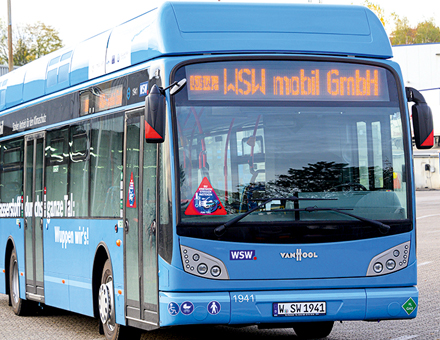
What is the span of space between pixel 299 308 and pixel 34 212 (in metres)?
5.37

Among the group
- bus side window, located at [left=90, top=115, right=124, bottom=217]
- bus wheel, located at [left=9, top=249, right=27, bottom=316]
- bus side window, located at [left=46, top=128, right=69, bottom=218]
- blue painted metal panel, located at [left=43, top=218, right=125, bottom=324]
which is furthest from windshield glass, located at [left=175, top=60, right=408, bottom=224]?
bus wheel, located at [left=9, top=249, right=27, bottom=316]

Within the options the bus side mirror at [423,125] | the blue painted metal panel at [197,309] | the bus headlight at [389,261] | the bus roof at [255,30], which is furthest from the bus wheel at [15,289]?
the bus side mirror at [423,125]

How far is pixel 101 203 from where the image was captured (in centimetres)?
884

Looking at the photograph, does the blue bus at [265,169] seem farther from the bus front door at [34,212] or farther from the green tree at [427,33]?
the green tree at [427,33]

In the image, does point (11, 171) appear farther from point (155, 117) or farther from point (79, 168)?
point (155, 117)

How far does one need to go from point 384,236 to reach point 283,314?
1146 millimetres

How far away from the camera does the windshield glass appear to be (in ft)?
23.3

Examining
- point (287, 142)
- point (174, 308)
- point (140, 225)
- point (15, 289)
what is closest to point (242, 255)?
point (174, 308)

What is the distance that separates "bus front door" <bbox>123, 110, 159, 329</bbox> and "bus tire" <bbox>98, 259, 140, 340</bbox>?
45 cm

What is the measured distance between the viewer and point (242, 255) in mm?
7066

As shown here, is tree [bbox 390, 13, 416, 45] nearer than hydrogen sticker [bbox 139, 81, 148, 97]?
No

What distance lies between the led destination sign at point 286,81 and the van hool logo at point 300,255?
4.52 feet

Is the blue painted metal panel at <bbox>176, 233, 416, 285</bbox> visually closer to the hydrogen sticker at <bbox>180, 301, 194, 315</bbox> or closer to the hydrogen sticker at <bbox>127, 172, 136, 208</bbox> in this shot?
the hydrogen sticker at <bbox>180, 301, 194, 315</bbox>

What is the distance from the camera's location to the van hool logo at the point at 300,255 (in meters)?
7.17
